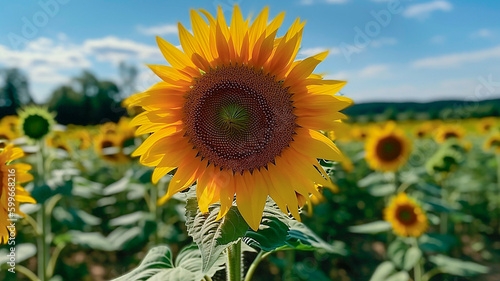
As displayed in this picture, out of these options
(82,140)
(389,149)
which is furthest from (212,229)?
(82,140)

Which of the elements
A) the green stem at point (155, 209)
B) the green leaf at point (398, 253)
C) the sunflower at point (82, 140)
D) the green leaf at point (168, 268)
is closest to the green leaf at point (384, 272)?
the green leaf at point (398, 253)

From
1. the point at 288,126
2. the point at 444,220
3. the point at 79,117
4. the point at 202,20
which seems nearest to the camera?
the point at 202,20

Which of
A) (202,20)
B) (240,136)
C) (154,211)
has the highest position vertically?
(202,20)

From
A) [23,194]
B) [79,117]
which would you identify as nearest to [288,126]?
[23,194]

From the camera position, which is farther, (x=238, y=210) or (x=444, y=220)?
(x=444, y=220)

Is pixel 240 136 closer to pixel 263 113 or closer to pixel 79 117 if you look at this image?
pixel 263 113

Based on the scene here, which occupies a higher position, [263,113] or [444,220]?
[263,113]

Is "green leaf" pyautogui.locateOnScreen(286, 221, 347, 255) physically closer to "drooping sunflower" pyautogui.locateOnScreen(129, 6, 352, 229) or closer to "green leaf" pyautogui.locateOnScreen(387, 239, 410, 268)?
"drooping sunflower" pyautogui.locateOnScreen(129, 6, 352, 229)
